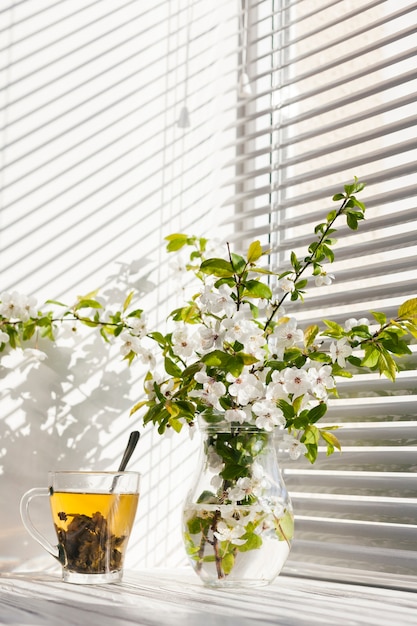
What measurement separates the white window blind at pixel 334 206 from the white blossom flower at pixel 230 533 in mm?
219

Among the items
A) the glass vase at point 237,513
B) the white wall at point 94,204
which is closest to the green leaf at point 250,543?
the glass vase at point 237,513

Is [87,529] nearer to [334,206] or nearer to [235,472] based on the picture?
[235,472]

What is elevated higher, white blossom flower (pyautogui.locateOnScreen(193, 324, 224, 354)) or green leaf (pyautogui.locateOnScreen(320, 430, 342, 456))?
white blossom flower (pyautogui.locateOnScreen(193, 324, 224, 354))

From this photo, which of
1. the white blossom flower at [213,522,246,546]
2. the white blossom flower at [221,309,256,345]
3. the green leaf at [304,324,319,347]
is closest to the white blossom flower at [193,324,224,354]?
the white blossom flower at [221,309,256,345]

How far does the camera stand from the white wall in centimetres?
125

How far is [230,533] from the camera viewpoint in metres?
1.04

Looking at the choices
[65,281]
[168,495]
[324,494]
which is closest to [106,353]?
[65,281]

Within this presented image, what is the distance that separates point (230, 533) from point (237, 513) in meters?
0.03

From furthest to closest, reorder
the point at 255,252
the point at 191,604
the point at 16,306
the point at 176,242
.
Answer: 1. the point at 176,242
2. the point at 16,306
3. the point at 255,252
4. the point at 191,604

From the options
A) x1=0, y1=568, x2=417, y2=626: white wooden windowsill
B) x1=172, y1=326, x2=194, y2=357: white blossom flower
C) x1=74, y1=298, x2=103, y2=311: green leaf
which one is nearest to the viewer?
x1=0, y1=568, x2=417, y2=626: white wooden windowsill

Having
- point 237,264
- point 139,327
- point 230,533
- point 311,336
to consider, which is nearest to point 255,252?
point 237,264

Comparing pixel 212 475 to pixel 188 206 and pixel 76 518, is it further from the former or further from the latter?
pixel 188 206

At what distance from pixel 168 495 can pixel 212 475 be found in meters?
0.31

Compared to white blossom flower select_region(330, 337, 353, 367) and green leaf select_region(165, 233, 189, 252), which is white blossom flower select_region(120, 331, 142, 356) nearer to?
green leaf select_region(165, 233, 189, 252)
